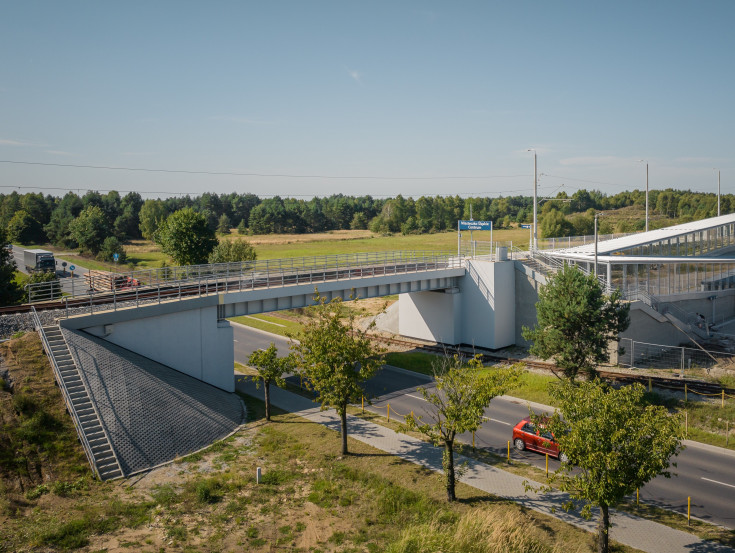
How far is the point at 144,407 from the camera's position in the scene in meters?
22.7

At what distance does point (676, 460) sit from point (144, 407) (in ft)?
70.9

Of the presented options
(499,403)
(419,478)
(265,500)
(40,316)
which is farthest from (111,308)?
(499,403)

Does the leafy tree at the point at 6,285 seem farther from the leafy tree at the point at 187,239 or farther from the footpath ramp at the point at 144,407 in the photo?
the leafy tree at the point at 187,239

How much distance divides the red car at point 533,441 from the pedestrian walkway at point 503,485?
2235mm

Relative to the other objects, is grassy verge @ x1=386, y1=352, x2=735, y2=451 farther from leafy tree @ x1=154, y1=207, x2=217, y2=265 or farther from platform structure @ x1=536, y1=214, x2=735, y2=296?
leafy tree @ x1=154, y1=207, x2=217, y2=265

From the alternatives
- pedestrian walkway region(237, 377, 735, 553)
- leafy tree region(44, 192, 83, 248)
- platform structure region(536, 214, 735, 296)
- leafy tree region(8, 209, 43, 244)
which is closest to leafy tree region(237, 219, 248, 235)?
leafy tree region(44, 192, 83, 248)

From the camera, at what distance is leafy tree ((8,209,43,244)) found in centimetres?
10594

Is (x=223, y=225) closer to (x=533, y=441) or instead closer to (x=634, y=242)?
(x=634, y=242)

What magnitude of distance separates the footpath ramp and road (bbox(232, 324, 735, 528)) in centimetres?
840

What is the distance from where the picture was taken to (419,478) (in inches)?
784

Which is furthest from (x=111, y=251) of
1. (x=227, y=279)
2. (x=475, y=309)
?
(x=475, y=309)

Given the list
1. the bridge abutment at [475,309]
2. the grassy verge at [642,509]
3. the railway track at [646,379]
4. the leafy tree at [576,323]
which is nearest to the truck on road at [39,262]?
the bridge abutment at [475,309]

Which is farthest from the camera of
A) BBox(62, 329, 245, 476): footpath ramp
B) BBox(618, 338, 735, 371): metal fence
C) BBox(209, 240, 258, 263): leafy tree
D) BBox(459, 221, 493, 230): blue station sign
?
BBox(209, 240, 258, 263): leafy tree

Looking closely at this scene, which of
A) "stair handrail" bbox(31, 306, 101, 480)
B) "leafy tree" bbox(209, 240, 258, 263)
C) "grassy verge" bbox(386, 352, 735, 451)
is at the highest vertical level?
"leafy tree" bbox(209, 240, 258, 263)
